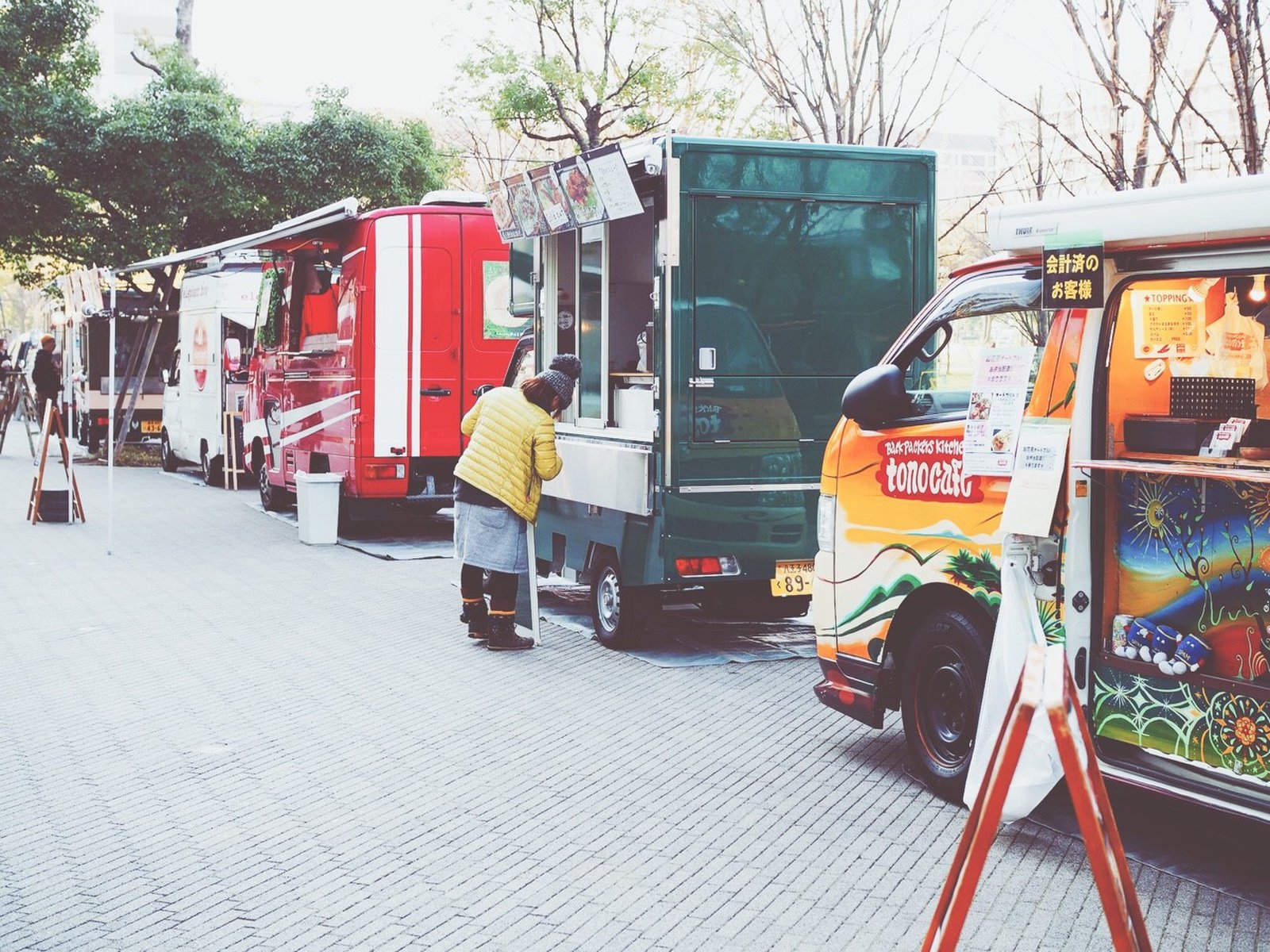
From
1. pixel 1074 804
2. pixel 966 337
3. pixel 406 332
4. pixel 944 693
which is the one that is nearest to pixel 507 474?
pixel 966 337

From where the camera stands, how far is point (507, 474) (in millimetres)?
9375

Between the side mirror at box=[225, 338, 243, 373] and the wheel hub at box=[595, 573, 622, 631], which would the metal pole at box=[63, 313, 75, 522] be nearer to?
the side mirror at box=[225, 338, 243, 373]

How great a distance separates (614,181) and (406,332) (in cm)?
557

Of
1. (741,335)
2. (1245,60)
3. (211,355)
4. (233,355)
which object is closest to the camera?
(1245,60)

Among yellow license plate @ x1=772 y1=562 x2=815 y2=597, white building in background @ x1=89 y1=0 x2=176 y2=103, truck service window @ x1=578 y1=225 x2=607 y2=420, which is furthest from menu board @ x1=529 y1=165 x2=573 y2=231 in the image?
white building in background @ x1=89 y1=0 x2=176 y2=103

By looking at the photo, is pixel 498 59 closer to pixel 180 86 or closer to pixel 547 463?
pixel 180 86

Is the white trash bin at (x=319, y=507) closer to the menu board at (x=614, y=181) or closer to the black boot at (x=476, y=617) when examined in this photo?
the black boot at (x=476, y=617)

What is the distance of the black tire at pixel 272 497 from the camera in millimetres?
17875

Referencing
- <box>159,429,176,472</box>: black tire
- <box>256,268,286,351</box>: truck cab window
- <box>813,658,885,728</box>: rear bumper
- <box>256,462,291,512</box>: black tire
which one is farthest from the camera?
<box>159,429,176,472</box>: black tire

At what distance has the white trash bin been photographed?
14.7 m

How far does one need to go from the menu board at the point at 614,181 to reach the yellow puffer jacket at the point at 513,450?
133cm

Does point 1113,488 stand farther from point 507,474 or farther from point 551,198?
point 551,198

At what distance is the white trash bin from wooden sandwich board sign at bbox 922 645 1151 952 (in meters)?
11.8

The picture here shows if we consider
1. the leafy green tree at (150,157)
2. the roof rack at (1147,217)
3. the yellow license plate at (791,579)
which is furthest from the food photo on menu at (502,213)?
the leafy green tree at (150,157)
